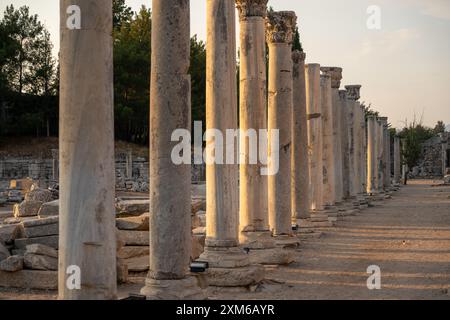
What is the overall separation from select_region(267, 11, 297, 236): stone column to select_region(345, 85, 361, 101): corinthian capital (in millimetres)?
21128

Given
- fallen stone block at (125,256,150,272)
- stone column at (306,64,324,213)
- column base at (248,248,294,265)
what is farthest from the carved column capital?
fallen stone block at (125,256,150,272)

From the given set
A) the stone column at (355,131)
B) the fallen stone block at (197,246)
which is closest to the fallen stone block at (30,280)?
the fallen stone block at (197,246)

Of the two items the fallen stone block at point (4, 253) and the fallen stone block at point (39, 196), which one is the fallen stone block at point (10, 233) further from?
the fallen stone block at point (39, 196)

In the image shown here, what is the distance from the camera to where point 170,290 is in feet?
35.5

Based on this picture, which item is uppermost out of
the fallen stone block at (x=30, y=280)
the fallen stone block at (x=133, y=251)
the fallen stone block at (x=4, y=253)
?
the fallen stone block at (x=4, y=253)

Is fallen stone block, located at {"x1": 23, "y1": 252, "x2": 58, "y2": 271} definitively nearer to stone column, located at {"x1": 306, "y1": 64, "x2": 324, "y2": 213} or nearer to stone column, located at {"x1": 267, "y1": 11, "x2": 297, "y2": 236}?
stone column, located at {"x1": 267, "y1": 11, "x2": 297, "y2": 236}

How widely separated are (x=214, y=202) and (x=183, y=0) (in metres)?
4.58

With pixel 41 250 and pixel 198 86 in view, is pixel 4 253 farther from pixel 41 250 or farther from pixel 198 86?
pixel 198 86

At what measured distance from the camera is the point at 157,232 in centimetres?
1098

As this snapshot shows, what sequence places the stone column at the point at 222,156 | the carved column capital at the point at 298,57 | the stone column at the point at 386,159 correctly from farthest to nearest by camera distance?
1. the stone column at the point at 386,159
2. the carved column capital at the point at 298,57
3. the stone column at the point at 222,156

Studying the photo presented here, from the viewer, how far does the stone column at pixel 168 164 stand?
10922mm

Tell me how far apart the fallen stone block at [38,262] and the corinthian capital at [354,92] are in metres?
29.4
